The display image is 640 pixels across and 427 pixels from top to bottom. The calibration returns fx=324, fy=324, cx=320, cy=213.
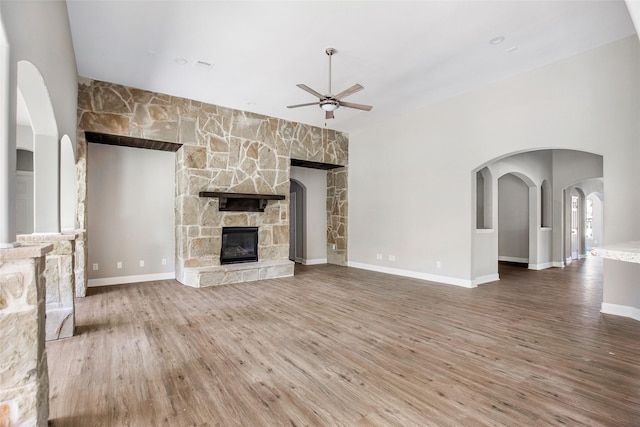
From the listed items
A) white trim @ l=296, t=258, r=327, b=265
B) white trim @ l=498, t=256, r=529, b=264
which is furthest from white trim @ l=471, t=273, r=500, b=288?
white trim @ l=296, t=258, r=327, b=265

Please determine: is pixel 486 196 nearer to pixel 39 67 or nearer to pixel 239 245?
pixel 239 245

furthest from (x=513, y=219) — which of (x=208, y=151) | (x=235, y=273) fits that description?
(x=208, y=151)

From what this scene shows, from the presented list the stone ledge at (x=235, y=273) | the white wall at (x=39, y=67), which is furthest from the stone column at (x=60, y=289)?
the stone ledge at (x=235, y=273)

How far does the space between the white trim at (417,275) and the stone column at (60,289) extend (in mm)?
5499

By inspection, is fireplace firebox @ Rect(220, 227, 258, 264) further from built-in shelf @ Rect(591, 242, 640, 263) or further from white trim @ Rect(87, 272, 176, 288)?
built-in shelf @ Rect(591, 242, 640, 263)

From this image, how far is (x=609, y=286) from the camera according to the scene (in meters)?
4.14

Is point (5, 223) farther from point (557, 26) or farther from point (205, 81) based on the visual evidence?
point (557, 26)

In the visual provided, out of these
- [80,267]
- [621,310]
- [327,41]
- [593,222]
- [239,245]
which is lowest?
[621,310]

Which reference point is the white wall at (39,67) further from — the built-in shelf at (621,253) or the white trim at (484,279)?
the white trim at (484,279)

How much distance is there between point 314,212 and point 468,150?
4221 millimetres

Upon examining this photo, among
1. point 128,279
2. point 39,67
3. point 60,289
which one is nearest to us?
point 39,67

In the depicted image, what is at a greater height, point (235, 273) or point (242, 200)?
point (242, 200)

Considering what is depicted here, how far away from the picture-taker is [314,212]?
870 centimetres

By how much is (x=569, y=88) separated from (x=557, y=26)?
113cm
